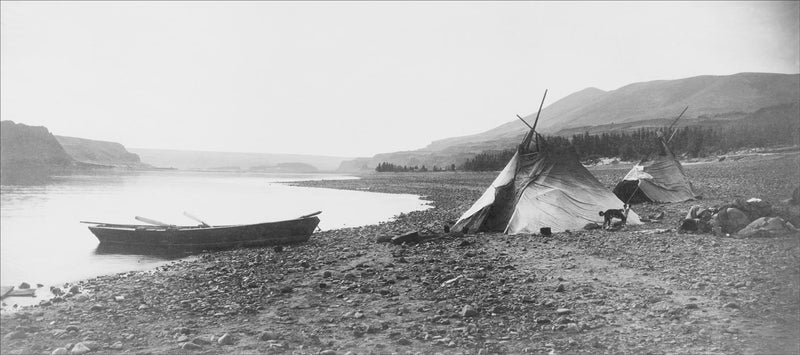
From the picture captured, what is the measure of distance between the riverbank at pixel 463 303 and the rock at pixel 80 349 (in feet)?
0.68

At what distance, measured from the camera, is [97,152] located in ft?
538

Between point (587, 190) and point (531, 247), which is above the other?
point (587, 190)

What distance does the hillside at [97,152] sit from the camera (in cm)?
14662

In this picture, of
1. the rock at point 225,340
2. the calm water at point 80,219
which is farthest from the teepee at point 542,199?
the rock at point 225,340

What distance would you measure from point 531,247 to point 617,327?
603 centimetres

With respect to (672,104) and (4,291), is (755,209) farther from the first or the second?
(672,104)

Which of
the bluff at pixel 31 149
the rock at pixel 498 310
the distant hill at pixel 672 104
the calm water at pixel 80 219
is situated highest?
the distant hill at pixel 672 104

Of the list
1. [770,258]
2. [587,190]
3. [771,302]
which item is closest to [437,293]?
[771,302]

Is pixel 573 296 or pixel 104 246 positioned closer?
pixel 573 296

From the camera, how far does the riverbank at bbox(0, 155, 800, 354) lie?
6570 millimetres

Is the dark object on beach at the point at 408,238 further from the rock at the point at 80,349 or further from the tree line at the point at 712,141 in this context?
the tree line at the point at 712,141

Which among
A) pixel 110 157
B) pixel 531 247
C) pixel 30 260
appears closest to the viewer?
pixel 531 247

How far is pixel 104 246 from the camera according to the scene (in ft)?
61.5

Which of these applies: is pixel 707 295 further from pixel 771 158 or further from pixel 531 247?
pixel 771 158
